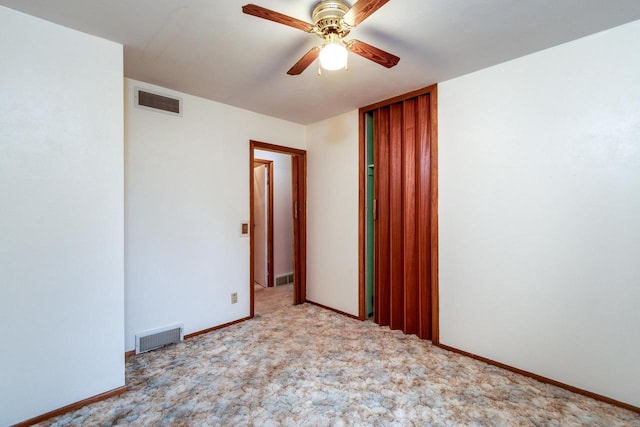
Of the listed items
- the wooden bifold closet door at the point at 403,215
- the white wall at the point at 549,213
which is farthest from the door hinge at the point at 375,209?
the white wall at the point at 549,213

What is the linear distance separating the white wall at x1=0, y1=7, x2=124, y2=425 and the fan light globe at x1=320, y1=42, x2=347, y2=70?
1.56 metres

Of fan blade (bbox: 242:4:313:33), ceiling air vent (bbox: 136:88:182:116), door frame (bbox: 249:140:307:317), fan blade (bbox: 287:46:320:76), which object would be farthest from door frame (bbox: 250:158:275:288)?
fan blade (bbox: 242:4:313:33)

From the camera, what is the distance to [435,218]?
272 cm

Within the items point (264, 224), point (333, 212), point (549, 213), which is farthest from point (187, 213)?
point (549, 213)

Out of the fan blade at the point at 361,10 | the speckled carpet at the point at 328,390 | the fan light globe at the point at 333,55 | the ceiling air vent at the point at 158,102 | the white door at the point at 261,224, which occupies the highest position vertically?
the ceiling air vent at the point at 158,102

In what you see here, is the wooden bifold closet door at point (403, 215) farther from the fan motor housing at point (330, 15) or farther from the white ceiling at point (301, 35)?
the fan motor housing at point (330, 15)

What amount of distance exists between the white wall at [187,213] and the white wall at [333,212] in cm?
84

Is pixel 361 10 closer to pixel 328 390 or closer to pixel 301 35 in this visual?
pixel 301 35

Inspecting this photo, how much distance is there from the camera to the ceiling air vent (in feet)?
8.55

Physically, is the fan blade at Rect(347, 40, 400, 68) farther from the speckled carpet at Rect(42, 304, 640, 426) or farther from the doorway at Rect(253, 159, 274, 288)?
the doorway at Rect(253, 159, 274, 288)

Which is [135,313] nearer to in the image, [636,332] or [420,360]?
[420,360]

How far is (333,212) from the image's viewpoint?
366 cm

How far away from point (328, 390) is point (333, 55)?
2184 millimetres

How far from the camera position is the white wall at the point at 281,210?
4.93 metres
